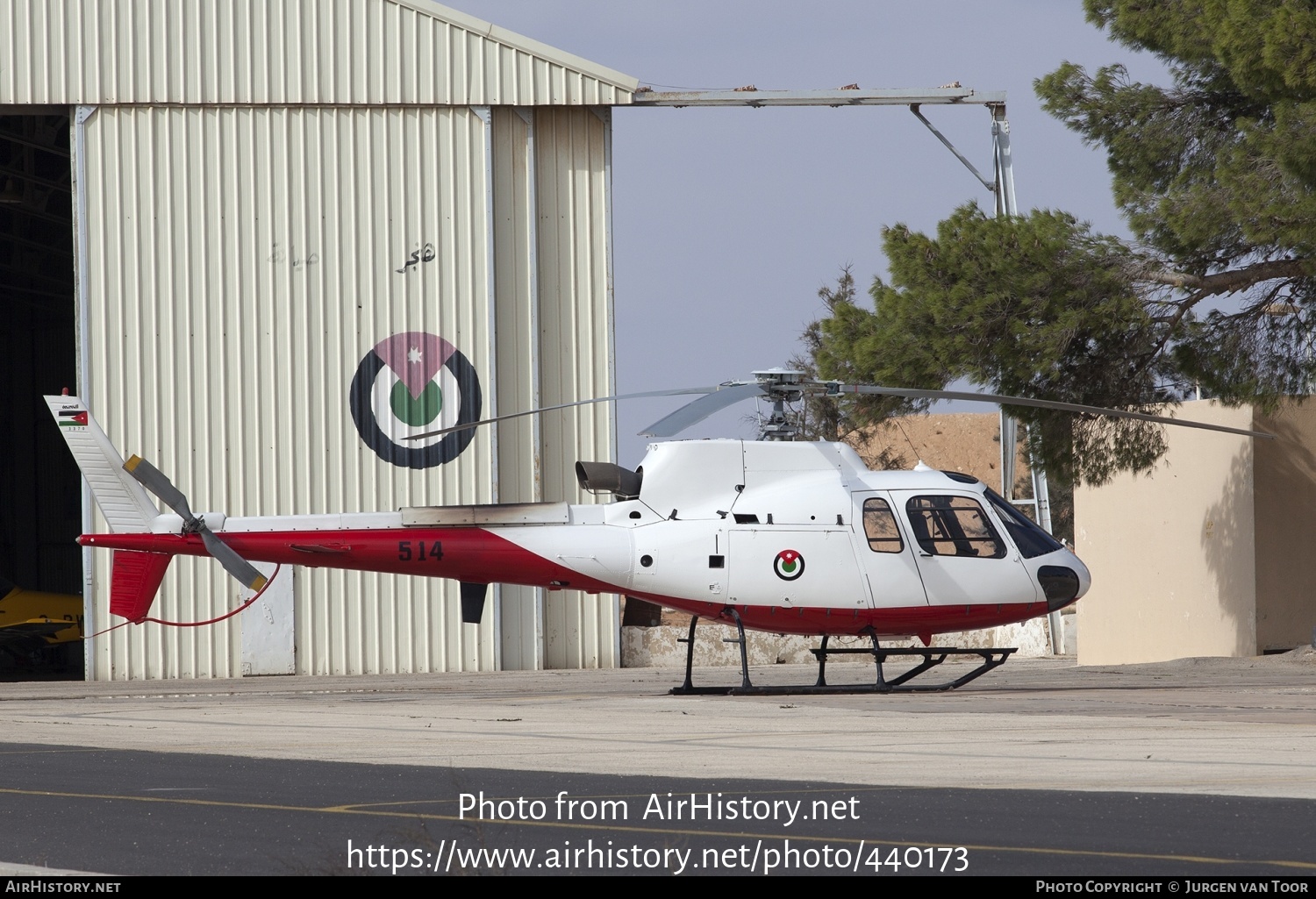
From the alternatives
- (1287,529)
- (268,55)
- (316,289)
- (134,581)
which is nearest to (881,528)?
(134,581)

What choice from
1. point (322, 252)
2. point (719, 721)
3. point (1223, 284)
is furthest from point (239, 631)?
point (1223, 284)

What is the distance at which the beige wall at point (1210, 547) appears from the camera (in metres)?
22.2

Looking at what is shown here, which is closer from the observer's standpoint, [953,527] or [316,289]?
[953,527]

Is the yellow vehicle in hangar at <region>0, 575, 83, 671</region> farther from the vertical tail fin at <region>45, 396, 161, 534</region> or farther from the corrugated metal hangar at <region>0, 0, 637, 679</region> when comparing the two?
the vertical tail fin at <region>45, 396, 161, 534</region>

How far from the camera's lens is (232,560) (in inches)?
589

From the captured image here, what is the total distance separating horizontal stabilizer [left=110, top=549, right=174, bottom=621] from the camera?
49.7 ft

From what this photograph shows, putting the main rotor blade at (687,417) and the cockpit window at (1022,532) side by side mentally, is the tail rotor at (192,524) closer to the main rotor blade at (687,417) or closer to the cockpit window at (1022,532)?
the main rotor blade at (687,417)

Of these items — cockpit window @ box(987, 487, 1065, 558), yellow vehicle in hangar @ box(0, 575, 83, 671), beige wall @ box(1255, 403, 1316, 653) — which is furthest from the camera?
yellow vehicle in hangar @ box(0, 575, 83, 671)

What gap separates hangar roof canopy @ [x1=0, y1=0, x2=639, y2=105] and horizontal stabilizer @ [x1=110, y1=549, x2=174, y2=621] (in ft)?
32.9

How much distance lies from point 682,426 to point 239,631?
11.5 metres

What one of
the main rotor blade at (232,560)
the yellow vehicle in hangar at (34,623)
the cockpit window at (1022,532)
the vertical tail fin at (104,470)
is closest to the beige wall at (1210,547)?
the cockpit window at (1022,532)

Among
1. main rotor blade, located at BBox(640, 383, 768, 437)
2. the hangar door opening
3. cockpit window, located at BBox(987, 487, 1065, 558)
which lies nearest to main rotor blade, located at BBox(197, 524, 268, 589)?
main rotor blade, located at BBox(640, 383, 768, 437)

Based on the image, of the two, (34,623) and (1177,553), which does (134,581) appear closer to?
(34,623)

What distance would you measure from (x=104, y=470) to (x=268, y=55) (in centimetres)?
1010
